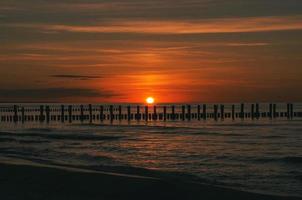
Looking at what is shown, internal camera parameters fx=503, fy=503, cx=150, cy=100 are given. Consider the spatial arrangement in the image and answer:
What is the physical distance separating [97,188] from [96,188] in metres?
0.02

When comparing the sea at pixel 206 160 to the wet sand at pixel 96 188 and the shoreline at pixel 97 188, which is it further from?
the wet sand at pixel 96 188

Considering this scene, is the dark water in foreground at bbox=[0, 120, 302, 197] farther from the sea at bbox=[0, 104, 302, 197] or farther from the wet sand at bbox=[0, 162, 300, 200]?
the wet sand at bbox=[0, 162, 300, 200]

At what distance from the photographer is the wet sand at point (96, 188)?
351 inches

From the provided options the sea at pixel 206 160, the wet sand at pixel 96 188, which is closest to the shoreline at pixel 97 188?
the wet sand at pixel 96 188

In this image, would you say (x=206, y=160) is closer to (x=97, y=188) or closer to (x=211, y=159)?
(x=211, y=159)

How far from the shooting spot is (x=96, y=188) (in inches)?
377

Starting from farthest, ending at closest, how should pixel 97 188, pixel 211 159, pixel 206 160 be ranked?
pixel 211 159
pixel 206 160
pixel 97 188

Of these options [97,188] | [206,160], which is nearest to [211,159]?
[206,160]

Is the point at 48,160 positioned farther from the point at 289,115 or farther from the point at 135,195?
the point at 289,115

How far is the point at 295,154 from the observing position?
18.6 m

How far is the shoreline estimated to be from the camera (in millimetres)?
8938

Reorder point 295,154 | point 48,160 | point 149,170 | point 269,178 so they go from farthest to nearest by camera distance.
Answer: point 295,154
point 48,160
point 149,170
point 269,178

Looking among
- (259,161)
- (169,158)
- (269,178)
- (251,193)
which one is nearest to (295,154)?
→ (259,161)

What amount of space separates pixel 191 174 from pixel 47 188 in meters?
4.72
